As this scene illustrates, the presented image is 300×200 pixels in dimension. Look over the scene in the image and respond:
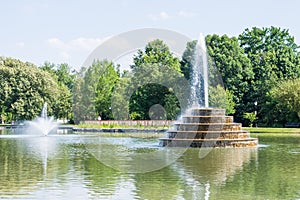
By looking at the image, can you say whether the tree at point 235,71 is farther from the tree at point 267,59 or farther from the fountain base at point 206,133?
the fountain base at point 206,133

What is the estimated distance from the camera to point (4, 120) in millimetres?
99125

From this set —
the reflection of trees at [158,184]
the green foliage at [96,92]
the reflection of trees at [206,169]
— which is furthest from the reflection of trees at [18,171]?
the green foliage at [96,92]

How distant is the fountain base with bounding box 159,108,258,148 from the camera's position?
30.0 metres

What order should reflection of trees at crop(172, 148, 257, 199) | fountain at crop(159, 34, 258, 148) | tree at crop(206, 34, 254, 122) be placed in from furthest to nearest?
tree at crop(206, 34, 254, 122)
fountain at crop(159, 34, 258, 148)
reflection of trees at crop(172, 148, 257, 199)

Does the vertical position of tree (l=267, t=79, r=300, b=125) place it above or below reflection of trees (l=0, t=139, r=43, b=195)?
above

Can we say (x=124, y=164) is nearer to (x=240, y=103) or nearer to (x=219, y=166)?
(x=219, y=166)

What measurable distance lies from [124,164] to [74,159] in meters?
3.04

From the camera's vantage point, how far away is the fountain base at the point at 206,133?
30.0 meters

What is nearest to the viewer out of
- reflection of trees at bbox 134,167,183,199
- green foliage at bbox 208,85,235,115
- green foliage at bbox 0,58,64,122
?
reflection of trees at bbox 134,167,183,199

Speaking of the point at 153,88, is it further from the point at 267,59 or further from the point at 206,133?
the point at 206,133

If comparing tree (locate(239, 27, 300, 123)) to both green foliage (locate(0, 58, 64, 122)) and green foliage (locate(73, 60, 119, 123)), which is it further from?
green foliage (locate(0, 58, 64, 122))

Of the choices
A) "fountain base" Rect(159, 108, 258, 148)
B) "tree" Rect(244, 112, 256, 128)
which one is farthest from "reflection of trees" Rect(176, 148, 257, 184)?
"tree" Rect(244, 112, 256, 128)

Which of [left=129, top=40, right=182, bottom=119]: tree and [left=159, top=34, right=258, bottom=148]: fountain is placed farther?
[left=129, top=40, right=182, bottom=119]: tree

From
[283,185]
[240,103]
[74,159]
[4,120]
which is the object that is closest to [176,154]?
[74,159]
